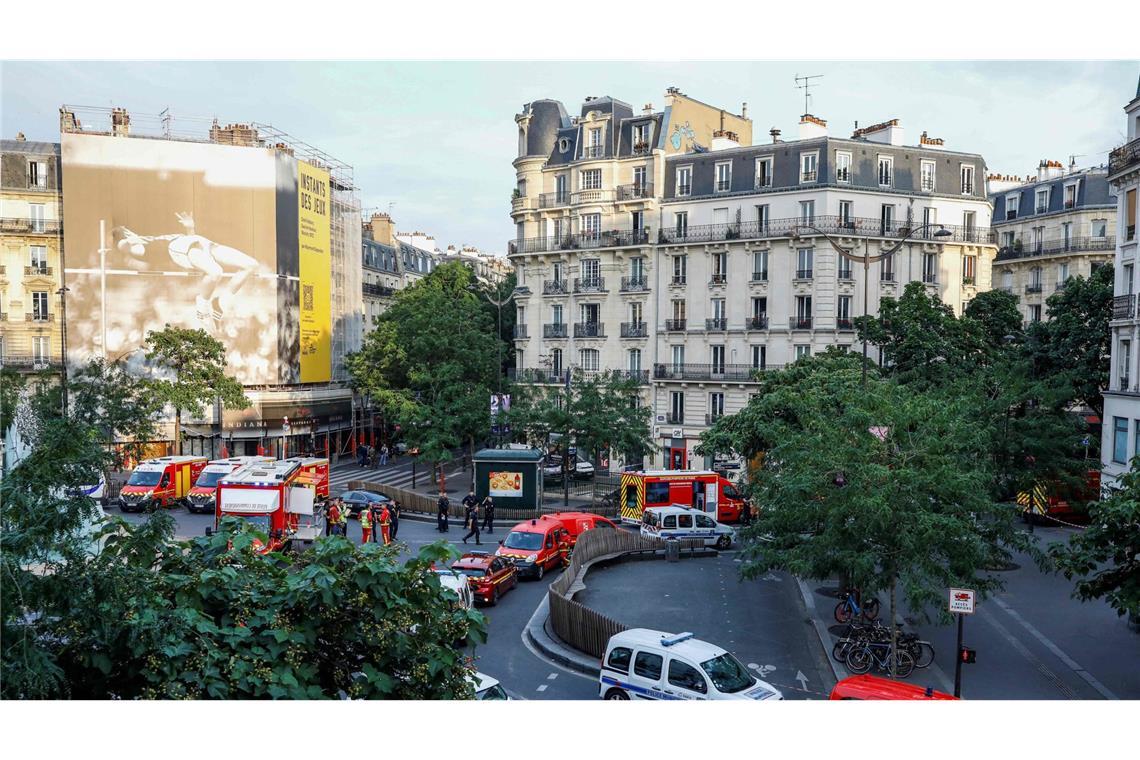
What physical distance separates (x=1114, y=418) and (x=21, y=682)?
110ft

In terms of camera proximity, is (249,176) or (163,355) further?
(249,176)

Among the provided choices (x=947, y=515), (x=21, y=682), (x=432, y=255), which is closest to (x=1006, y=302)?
(x=947, y=515)

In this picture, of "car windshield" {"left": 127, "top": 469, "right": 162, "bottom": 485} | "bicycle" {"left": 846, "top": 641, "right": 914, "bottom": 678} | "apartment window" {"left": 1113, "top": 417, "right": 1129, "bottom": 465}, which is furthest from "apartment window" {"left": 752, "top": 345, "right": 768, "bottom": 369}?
"bicycle" {"left": 846, "top": 641, "right": 914, "bottom": 678}

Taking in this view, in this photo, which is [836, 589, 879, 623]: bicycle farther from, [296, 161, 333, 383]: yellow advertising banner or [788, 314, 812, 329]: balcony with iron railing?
[296, 161, 333, 383]: yellow advertising banner

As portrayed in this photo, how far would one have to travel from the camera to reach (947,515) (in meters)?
18.3

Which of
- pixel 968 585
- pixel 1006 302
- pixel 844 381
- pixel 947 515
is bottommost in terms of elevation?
pixel 968 585

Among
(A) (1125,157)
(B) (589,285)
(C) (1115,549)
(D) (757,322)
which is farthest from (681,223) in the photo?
(C) (1115,549)

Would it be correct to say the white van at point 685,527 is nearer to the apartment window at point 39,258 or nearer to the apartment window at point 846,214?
the apartment window at point 846,214

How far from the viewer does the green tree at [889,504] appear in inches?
702

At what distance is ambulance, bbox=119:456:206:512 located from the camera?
119 feet

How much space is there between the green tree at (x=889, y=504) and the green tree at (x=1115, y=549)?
2404mm

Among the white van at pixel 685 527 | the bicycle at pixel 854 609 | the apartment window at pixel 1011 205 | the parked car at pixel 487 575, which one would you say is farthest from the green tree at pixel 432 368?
the apartment window at pixel 1011 205

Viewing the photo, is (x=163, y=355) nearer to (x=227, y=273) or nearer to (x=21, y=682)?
(x=227, y=273)

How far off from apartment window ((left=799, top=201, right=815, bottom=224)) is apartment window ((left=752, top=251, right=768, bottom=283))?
265cm
